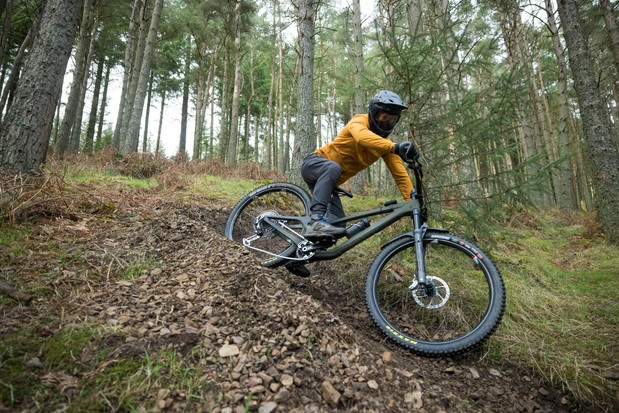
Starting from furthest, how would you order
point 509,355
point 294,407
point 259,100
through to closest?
point 259,100
point 509,355
point 294,407

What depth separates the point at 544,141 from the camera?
54.0ft

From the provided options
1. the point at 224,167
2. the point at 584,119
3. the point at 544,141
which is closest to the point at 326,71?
the point at 544,141

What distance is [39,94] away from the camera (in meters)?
4.04

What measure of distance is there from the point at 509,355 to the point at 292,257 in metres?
2.18

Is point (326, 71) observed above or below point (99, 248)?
above

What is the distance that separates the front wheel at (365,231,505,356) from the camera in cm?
261

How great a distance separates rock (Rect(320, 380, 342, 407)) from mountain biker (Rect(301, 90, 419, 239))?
159cm

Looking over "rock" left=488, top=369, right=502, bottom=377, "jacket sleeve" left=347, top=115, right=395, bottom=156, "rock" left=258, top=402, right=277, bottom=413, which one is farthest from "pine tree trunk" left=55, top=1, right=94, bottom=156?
"rock" left=488, top=369, right=502, bottom=377

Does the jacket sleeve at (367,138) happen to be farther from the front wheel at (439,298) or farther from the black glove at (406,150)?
the front wheel at (439,298)

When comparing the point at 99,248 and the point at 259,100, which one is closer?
the point at 99,248

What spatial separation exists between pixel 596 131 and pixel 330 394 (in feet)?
25.2

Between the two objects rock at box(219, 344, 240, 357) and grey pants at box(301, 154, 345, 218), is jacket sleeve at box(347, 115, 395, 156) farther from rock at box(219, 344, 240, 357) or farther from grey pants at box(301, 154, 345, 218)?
rock at box(219, 344, 240, 357)

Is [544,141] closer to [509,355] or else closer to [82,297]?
[509,355]

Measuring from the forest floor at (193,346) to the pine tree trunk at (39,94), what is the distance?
1.10m
